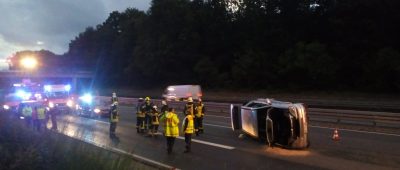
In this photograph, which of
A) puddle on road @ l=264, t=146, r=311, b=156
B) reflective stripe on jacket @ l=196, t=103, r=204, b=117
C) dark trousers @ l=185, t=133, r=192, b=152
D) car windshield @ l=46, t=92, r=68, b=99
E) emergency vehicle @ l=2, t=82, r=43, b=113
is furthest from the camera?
car windshield @ l=46, t=92, r=68, b=99

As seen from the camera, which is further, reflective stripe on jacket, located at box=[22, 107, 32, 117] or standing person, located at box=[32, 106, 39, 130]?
reflective stripe on jacket, located at box=[22, 107, 32, 117]

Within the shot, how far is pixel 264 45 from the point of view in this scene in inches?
2413

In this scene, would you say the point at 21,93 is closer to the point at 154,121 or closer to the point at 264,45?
the point at 154,121

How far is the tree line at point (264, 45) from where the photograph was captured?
50.3 meters

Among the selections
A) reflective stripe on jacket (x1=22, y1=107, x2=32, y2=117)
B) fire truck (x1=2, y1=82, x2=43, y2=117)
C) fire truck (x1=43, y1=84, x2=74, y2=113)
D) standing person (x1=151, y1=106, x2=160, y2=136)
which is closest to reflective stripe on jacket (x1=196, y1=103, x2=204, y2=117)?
standing person (x1=151, y1=106, x2=160, y2=136)

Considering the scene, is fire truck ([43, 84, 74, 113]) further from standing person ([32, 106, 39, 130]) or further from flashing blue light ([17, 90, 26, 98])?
standing person ([32, 106, 39, 130])

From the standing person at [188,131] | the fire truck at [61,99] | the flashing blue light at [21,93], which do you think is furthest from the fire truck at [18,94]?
the standing person at [188,131]

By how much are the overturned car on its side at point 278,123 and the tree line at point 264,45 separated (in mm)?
29013

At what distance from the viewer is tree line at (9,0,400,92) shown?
50.3 m

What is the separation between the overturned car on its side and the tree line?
29013 mm

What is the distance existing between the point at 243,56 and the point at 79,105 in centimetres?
3059

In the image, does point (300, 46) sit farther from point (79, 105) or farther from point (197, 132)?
→ point (197, 132)

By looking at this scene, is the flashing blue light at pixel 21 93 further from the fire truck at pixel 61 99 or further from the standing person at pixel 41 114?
the standing person at pixel 41 114

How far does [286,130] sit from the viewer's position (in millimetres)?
16969
